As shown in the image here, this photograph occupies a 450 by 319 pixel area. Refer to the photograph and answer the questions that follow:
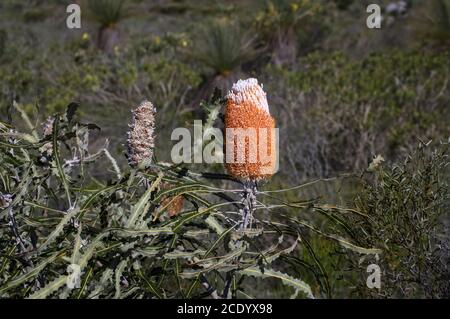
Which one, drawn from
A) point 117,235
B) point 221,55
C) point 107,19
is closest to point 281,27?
point 221,55

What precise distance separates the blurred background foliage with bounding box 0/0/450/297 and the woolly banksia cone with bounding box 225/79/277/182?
597 millimetres

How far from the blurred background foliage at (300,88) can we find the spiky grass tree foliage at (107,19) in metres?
0.02

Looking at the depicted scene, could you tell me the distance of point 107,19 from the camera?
1014 centimetres

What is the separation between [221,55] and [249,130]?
Result: 6086mm

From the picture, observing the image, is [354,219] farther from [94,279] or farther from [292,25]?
[292,25]

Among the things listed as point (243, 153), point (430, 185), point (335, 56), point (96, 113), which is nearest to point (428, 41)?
point (335, 56)

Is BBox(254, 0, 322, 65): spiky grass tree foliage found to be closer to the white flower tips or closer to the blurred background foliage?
the blurred background foliage

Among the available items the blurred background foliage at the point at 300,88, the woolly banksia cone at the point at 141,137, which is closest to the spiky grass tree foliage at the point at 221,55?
the blurred background foliage at the point at 300,88

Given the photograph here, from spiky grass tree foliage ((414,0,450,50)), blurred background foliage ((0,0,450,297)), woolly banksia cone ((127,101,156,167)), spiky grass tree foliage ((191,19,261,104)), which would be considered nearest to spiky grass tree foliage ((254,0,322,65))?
blurred background foliage ((0,0,450,297))

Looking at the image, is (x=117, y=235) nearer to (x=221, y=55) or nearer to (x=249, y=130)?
(x=249, y=130)

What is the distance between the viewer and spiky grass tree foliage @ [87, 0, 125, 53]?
998cm

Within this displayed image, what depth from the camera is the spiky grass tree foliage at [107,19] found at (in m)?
9.98

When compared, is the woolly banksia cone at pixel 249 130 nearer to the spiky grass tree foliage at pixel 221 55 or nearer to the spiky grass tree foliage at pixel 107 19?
the spiky grass tree foliage at pixel 221 55
